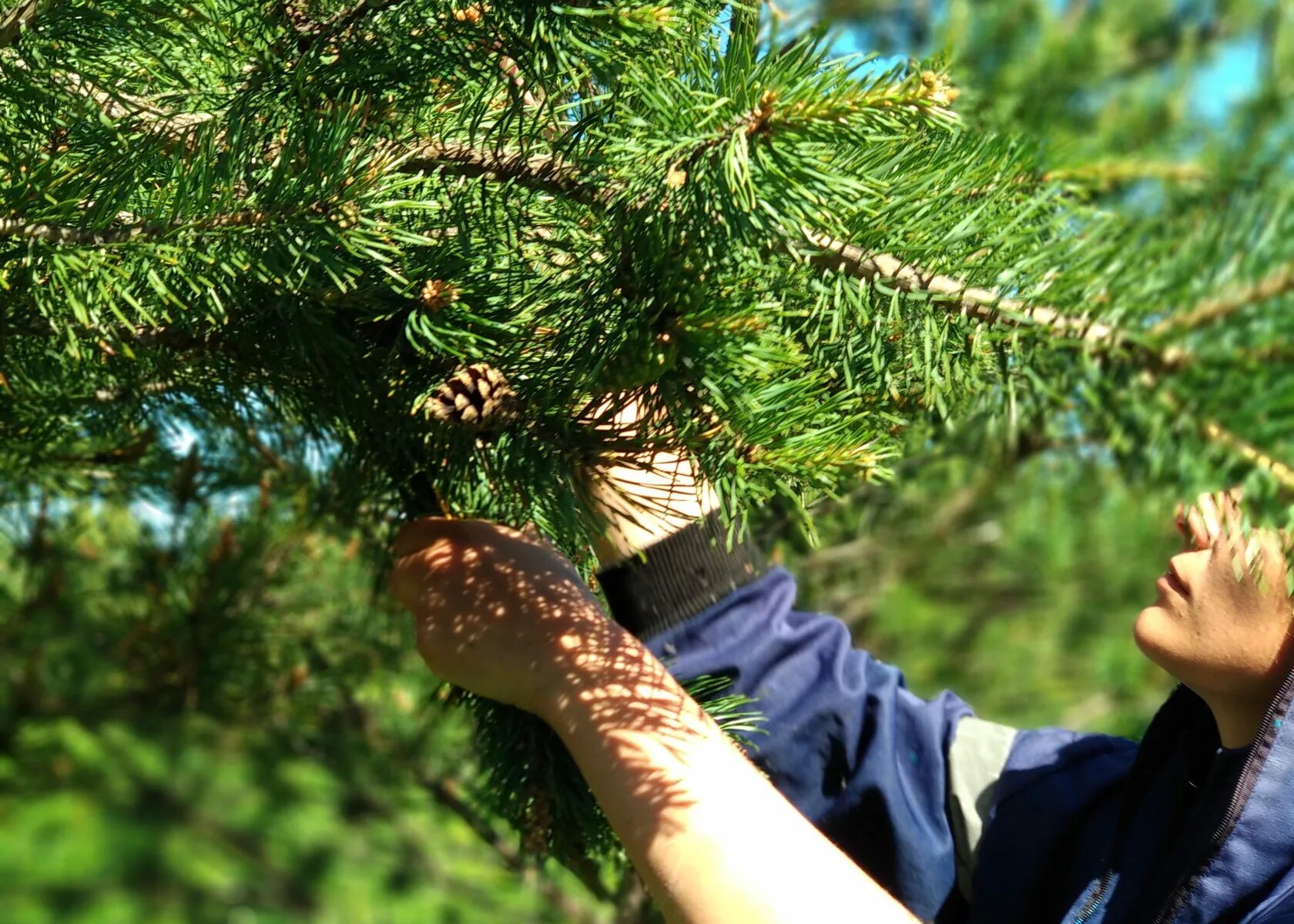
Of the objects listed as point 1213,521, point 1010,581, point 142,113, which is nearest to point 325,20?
point 142,113

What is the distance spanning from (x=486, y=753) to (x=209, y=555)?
39 cm

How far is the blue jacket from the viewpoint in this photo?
49 cm

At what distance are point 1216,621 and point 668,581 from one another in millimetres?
227

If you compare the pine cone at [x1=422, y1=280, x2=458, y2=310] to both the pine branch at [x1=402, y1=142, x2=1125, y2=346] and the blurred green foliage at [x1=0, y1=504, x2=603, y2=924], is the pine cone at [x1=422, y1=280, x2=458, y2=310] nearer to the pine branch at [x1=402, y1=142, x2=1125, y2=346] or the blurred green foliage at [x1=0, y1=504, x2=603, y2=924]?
the pine branch at [x1=402, y1=142, x2=1125, y2=346]

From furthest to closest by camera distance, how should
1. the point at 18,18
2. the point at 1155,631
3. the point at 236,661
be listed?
1. the point at 236,661
2. the point at 1155,631
3. the point at 18,18

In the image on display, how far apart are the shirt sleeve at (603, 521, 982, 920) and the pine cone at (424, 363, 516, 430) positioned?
0.16 meters

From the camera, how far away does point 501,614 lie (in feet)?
1.47

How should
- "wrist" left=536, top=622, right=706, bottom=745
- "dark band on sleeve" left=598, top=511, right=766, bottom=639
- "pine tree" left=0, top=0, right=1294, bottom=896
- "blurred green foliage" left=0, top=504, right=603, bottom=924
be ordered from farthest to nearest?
1. "blurred green foliage" left=0, top=504, right=603, bottom=924
2. "dark band on sleeve" left=598, top=511, right=766, bottom=639
3. "wrist" left=536, top=622, right=706, bottom=745
4. "pine tree" left=0, top=0, right=1294, bottom=896

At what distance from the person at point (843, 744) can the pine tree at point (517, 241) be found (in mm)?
38

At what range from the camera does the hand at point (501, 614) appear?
1.43ft

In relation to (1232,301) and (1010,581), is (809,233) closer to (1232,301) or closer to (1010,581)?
(1232,301)

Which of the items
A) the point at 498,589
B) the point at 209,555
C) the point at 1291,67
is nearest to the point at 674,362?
the point at 498,589

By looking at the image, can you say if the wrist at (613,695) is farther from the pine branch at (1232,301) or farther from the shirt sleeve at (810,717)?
the pine branch at (1232,301)

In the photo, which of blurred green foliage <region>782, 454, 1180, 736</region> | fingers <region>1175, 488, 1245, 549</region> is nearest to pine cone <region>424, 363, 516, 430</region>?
fingers <region>1175, 488, 1245, 549</region>
